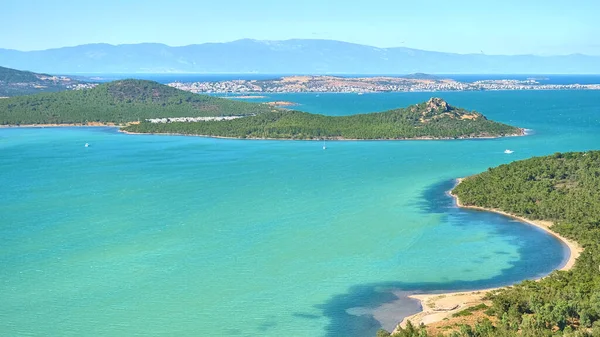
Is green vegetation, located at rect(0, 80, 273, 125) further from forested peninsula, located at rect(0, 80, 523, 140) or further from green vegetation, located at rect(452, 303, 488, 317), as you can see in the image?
green vegetation, located at rect(452, 303, 488, 317)

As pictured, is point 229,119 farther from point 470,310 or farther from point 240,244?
point 470,310

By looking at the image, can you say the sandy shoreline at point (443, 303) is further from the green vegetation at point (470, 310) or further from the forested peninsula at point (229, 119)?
the forested peninsula at point (229, 119)

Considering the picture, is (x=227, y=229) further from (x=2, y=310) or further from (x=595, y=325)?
(x=595, y=325)

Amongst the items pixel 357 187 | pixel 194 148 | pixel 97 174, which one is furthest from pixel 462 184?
pixel 194 148

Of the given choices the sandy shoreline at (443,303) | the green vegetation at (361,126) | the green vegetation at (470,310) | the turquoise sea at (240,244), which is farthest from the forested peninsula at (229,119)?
the green vegetation at (470,310)

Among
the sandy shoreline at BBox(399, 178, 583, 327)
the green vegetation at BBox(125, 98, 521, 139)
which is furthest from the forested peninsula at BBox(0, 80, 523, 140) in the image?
the sandy shoreline at BBox(399, 178, 583, 327)
